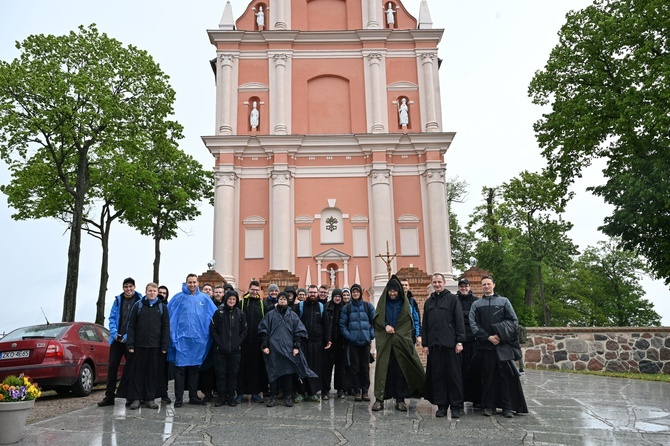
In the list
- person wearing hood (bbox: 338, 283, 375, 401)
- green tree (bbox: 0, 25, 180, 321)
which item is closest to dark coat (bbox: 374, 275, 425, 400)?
person wearing hood (bbox: 338, 283, 375, 401)

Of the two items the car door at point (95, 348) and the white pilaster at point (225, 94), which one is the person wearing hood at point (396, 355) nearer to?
the car door at point (95, 348)

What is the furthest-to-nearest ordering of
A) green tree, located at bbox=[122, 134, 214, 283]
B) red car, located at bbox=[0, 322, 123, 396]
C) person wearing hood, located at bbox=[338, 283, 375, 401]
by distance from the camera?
green tree, located at bbox=[122, 134, 214, 283], red car, located at bbox=[0, 322, 123, 396], person wearing hood, located at bbox=[338, 283, 375, 401]

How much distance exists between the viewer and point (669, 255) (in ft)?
55.9

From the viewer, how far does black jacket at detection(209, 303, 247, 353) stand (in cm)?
802

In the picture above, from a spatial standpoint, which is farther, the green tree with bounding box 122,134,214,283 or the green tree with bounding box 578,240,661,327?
the green tree with bounding box 578,240,661,327

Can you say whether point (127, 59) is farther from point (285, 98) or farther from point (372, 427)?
point (372, 427)

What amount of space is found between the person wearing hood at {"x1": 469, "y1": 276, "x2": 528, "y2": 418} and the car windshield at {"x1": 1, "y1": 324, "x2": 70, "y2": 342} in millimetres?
7292

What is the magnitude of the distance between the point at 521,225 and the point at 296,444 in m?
30.0

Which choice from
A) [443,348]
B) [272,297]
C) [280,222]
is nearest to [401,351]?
[443,348]

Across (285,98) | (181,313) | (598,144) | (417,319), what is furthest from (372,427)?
(285,98)

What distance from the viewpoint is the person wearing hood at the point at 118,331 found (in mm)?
8016

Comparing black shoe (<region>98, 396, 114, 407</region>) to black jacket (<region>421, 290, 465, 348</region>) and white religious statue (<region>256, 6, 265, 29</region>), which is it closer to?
black jacket (<region>421, 290, 465, 348</region>)

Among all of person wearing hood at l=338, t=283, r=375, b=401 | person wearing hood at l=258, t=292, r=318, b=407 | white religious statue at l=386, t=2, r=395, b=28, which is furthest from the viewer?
white religious statue at l=386, t=2, r=395, b=28

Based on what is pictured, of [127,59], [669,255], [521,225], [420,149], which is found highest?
[127,59]
